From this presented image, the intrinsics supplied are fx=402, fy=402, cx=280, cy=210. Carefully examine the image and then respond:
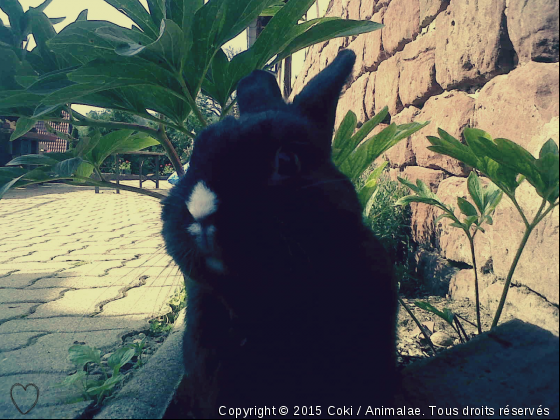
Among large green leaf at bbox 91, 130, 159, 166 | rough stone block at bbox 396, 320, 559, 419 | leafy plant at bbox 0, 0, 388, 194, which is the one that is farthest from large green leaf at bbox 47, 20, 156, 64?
rough stone block at bbox 396, 320, 559, 419

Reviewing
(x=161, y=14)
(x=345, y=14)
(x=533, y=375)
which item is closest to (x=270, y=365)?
(x=533, y=375)

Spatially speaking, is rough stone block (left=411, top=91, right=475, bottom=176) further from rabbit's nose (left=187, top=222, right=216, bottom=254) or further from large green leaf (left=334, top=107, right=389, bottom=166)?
rabbit's nose (left=187, top=222, right=216, bottom=254)

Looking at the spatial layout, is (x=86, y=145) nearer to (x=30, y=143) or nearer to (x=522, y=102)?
(x=522, y=102)

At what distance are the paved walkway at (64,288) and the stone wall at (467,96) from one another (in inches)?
33.6

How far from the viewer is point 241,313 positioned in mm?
758

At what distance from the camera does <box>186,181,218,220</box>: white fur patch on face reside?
69 centimetres

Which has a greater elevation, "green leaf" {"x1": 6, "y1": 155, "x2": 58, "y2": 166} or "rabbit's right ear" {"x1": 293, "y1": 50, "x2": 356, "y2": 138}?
"rabbit's right ear" {"x1": 293, "y1": 50, "x2": 356, "y2": 138}

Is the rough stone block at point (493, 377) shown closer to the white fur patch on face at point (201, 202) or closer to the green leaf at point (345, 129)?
the white fur patch on face at point (201, 202)

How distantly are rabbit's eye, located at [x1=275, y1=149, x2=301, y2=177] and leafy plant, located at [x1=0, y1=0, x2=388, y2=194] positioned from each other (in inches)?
16.4

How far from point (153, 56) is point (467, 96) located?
135 cm

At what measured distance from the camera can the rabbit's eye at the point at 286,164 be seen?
744mm

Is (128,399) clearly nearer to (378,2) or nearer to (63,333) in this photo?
(63,333)

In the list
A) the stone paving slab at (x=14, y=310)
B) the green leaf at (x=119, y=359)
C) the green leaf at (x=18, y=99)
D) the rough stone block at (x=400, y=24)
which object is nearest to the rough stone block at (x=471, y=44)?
the rough stone block at (x=400, y=24)

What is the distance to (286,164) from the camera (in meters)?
0.76
